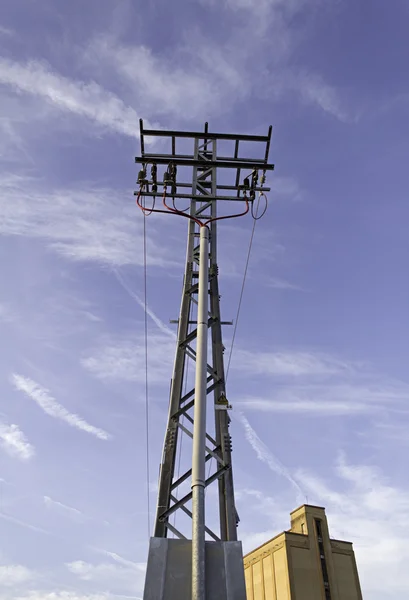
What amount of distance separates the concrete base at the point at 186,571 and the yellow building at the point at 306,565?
42.5 meters

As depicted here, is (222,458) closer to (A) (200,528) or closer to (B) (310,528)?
(A) (200,528)

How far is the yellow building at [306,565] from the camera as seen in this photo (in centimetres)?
4406

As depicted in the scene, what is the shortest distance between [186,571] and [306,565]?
145 ft


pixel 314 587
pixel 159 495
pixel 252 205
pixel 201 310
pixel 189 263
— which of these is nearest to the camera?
pixel 201 310

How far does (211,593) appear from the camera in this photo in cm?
635

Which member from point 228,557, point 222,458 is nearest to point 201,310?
point 222,458

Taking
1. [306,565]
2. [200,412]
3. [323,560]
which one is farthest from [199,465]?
[323,560]

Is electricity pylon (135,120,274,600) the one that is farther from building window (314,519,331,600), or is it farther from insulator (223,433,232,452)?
building window (314,519,331,600)

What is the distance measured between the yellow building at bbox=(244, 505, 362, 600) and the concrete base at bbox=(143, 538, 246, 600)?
42478mm

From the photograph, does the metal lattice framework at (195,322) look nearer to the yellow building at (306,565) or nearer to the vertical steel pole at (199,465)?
the vertical steel pole at (199,465)

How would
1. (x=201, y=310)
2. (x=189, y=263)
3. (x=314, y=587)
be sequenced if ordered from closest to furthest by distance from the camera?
(x=201, y=310), (x=189, y=263), (x=314, y=587)

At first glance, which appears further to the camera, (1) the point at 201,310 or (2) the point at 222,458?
(2) the point at 222,458

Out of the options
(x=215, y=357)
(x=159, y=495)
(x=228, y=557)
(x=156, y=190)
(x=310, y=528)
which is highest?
(x=310, y=528)

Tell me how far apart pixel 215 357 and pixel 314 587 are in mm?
42285
